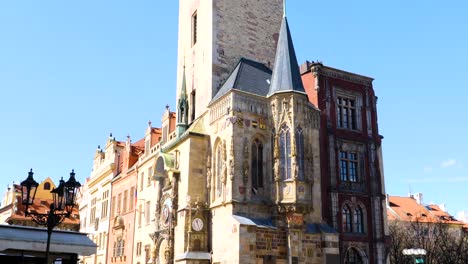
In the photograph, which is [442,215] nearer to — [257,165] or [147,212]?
[147,212]

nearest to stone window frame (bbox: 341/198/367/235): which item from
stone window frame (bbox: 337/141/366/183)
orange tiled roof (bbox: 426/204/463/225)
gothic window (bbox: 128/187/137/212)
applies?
stone window frame (bbox: 337/141/366/183)

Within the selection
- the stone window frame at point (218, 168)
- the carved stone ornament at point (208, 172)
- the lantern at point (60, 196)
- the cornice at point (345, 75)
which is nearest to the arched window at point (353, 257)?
the stone window frame at point (218, 168)

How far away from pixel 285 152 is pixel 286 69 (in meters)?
4.57

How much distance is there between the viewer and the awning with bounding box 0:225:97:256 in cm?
1356

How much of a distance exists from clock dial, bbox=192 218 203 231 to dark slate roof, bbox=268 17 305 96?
7.47 m

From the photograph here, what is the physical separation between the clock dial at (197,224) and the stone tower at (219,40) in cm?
683

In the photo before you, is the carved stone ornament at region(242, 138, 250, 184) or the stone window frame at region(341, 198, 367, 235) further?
the stone window frame at region(341, 198, 367, 235)

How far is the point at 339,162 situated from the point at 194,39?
12081 millimetres

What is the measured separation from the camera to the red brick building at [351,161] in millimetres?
28828

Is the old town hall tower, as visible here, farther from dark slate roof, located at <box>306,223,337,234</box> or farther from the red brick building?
the red brick building

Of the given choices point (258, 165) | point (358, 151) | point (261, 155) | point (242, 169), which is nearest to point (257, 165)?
point (258, 165)

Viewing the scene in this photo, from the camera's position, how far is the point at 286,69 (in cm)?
2614

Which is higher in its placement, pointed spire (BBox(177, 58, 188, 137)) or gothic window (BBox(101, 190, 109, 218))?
pointed spire (BBox(177, 58, 188, 137))

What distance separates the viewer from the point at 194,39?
106 feet
